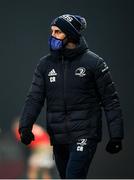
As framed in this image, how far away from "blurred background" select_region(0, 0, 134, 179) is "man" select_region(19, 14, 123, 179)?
296cm

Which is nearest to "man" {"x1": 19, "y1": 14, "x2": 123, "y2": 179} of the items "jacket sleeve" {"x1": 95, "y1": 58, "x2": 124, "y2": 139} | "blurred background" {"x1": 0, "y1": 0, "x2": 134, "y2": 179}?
"jacket sleeve" {"x1": 95, "y1": 58, "x2": 124, "y2": 139}

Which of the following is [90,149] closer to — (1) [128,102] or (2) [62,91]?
(2) [62,91]

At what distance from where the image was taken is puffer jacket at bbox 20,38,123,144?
6.18m

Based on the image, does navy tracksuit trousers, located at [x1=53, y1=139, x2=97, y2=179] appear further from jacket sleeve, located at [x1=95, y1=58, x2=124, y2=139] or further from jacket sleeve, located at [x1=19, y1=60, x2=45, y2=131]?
→ jacket sleeve, located at [x1=19, y1=60, x2=45, y2=131]

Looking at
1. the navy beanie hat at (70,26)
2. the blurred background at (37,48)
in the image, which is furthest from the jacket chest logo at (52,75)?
the blurred background at (37,48)

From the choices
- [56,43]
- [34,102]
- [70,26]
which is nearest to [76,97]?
[34,102]

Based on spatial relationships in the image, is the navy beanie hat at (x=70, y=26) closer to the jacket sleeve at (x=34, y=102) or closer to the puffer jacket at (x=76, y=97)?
the puffer jacket at (x=76, y=97)

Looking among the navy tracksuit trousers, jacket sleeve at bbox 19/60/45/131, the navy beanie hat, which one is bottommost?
the navy tracksuit trousers

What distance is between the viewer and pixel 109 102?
20.5 ft

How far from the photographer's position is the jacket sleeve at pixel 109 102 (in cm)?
620

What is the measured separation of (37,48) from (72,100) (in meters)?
3.22

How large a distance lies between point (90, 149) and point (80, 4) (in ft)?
11.5

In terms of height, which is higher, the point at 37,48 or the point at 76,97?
the point at 37,48

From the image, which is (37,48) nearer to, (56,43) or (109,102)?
(56,43)
